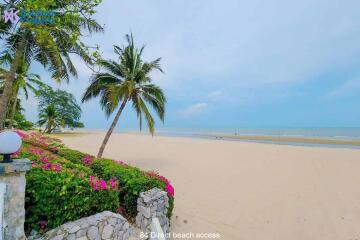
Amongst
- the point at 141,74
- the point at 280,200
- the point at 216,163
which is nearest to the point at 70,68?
the point at 141,74

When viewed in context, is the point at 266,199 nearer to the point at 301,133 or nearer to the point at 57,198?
the point at 57,198

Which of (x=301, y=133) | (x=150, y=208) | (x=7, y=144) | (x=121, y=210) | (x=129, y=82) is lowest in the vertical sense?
(x=121, y=210)

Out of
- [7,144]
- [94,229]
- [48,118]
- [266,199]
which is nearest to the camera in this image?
[7,144]

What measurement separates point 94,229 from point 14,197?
1242 mm

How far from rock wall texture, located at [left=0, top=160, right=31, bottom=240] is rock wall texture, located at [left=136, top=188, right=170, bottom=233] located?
2.16m

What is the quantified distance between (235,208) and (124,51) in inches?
347

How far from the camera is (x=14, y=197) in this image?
8.39 ft

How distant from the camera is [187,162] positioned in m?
13.1

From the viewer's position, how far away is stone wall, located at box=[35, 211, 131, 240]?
10.1ft

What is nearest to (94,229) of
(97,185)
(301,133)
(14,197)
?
(97,185)

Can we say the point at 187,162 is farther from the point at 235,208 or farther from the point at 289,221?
the point at 289,221

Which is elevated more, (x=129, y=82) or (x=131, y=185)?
(x=129, y=82)

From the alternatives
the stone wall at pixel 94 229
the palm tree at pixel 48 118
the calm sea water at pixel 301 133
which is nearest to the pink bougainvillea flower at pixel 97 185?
the stone wall at pixel 94 229

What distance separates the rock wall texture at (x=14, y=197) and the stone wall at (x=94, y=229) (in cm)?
52
